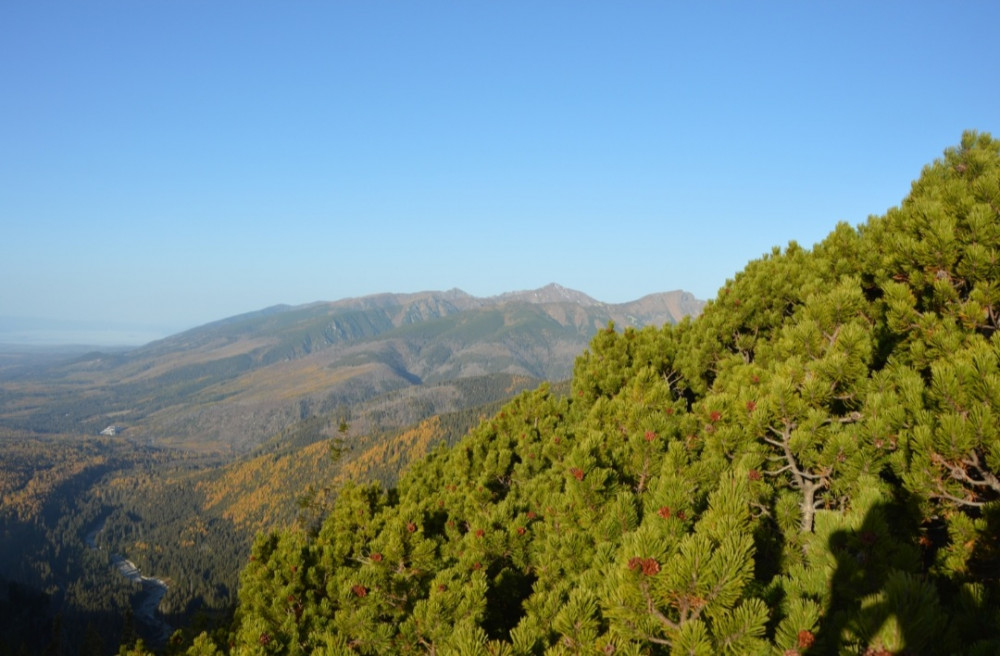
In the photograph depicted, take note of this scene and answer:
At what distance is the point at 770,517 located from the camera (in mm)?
7086

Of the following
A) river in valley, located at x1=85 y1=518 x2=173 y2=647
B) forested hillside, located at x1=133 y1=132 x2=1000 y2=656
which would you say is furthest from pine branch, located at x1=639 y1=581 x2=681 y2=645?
river in valley, located at x1=85 y1=518 x2=173 y2=647

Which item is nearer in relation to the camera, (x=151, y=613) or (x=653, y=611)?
(x=653, y=611)

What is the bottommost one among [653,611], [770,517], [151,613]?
[151,613]

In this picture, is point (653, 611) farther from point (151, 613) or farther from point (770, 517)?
point (151, 613)

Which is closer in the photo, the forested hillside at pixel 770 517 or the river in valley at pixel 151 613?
the forested hillside at pixel 770 517

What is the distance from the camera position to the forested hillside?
3.93m

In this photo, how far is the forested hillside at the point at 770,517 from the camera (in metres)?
3.93

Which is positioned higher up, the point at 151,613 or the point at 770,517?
the point at 770,517

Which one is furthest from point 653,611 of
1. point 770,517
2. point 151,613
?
point 151,613

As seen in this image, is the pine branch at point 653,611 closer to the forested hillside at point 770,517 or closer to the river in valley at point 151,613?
the forested hillside at point 770,517

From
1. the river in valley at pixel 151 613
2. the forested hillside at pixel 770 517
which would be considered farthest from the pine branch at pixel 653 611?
the river in valley at pixel 151 613

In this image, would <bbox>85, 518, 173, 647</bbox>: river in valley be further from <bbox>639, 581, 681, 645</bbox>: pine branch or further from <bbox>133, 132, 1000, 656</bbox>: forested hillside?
<bbox>639, 581, 681, 645</bbox>: pine branch

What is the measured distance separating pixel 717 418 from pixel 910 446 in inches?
92.5

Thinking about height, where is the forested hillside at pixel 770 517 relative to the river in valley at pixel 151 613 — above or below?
above
